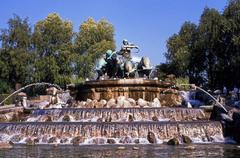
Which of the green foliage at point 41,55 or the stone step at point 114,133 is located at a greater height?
the green foliage at point 41,55

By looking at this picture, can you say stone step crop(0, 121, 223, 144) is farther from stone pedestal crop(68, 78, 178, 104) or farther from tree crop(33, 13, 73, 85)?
tree crop(33, 13, 73, 85)

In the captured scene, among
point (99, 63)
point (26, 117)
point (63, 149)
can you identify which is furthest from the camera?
point (99, 63)

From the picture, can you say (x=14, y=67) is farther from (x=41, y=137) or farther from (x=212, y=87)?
(x=41, y=137)

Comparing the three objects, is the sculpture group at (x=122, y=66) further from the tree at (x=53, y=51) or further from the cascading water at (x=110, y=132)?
the tree at (x=53, y=51)

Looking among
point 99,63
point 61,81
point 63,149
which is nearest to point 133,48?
point 99,63

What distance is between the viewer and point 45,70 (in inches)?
2721

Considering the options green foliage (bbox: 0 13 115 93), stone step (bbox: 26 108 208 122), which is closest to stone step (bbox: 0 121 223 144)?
stone step (bbox: 26 108 208 122)

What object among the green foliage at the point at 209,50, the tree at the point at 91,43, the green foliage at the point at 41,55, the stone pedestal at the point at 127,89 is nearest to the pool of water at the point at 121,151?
the stone pedestal at the point at 127,89

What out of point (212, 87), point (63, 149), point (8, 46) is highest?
point (8, 46)

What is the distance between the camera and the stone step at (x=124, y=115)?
26.5m

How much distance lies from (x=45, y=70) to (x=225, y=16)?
78.6ft

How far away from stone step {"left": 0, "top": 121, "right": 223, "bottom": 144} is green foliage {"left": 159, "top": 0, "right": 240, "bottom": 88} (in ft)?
125

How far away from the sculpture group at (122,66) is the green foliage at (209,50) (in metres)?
25.1

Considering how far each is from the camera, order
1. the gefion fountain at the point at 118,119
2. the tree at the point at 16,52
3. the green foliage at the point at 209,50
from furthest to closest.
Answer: the tree at the point at 16,52 < the green foliage at the point at 209,50 < the gefion fountain at the point at 118,119
